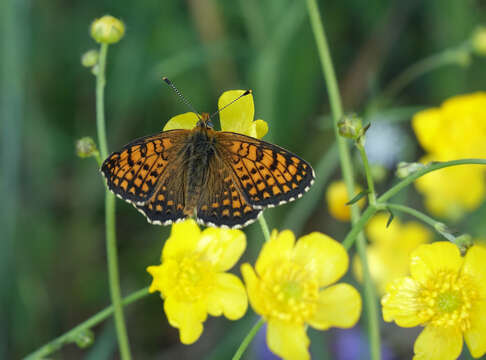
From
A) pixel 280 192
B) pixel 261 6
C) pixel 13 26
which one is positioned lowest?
pixel 280 192

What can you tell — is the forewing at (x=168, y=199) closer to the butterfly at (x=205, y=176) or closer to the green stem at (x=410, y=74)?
the butterfly at (x=205, y=176)

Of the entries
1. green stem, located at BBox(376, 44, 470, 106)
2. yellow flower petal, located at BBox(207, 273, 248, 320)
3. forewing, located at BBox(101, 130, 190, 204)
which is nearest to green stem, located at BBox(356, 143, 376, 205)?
yellow flower petal, located at BBox(207, 273, 248, 320)

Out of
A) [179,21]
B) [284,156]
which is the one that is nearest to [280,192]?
[284,156]

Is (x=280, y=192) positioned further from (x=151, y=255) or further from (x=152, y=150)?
(x=151, y=255)

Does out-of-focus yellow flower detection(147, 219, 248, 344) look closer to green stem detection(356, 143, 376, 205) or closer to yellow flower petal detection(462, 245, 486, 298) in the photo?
green stem detection(356, 143, 376, 205)

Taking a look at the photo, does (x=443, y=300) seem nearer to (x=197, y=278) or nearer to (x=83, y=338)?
(x=197, y=278)

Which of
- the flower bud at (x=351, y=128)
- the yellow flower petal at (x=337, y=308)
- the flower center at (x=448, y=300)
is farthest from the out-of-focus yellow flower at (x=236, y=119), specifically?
the flower center at (x=448, y=300)
